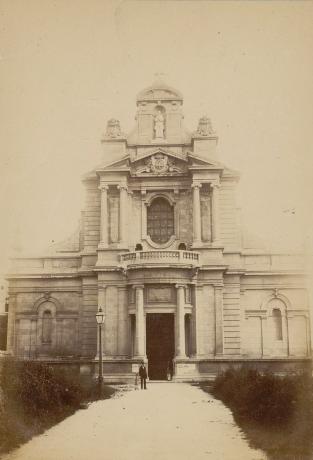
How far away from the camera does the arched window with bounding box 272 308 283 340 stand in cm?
3700

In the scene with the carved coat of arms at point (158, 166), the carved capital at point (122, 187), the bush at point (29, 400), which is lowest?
the bush at point (29, 400)

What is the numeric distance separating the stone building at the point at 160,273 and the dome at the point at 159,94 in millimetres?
64

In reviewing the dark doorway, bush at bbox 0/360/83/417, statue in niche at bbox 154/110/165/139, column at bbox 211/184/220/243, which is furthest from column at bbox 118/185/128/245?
bush at bbox 0/360/83/417

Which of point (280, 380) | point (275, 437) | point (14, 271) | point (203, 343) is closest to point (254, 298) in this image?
point (203, 343)

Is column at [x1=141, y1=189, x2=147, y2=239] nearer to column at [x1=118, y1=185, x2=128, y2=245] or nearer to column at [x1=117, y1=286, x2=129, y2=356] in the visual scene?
column at [x1=118, y1=185, x2=128, y2=245]

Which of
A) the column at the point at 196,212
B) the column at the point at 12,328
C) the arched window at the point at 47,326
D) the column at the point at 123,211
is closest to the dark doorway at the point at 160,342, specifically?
the column at the point at 123,211

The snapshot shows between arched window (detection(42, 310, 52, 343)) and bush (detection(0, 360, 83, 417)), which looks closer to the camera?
bush (detection(0, 360, 83, 417))

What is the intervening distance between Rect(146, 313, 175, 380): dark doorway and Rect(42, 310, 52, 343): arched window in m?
6.24

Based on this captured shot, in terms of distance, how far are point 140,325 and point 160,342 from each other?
102 inches

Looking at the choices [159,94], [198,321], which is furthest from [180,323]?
[159,94]

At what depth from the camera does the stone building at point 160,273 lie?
3509cm

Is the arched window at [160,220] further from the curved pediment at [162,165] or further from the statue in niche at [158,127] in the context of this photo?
the statue in niche at [158,127]

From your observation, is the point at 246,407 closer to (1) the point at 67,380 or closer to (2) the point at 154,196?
(1) the point at 67,380

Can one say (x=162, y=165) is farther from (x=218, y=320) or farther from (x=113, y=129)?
(x=218, y=320)
